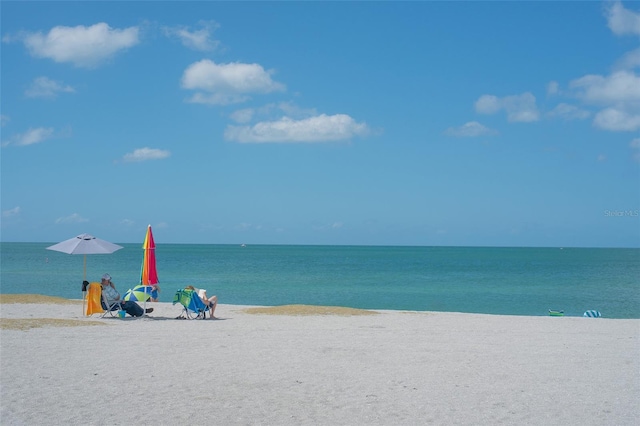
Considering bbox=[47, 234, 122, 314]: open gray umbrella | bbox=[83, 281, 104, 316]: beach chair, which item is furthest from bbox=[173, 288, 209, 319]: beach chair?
bbox=[47, 234, 122, 314]: open gray umbrella

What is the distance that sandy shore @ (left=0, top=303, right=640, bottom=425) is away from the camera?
228 inches

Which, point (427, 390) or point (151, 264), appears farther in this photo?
point (151, 264)

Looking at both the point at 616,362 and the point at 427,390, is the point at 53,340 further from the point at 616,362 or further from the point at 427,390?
the point at 616,362

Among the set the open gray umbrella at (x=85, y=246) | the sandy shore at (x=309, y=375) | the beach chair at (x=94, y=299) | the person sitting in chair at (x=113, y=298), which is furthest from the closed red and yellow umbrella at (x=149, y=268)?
the sandy shore at (x=309, y=375)

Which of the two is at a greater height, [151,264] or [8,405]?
[151,264]

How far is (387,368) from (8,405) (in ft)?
14.4

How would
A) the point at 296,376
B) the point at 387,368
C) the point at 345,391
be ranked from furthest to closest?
the point at 387,368, the point at 296,376, the point at 345,391

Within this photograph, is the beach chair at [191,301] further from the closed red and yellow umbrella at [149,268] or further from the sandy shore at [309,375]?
the sandy shore at [309,375]

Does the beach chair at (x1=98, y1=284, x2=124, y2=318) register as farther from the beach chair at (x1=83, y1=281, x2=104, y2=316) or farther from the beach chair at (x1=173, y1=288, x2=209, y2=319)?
the beach chair at (x1=173, y1=288, x2=209, y2=319)

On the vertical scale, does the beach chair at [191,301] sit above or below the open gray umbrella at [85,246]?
below

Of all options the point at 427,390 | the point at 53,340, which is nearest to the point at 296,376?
the point at 427,390

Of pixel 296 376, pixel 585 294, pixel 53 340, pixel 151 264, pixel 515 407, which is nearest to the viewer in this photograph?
pixel 515 407

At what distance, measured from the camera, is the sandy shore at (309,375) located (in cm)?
579

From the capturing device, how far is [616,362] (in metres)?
8.81
